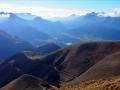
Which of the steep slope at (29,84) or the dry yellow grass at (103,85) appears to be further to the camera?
the steep slope at (29,84)

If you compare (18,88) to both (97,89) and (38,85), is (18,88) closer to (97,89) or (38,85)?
(38,85)

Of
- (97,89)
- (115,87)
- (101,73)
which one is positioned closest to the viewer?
(115,87)

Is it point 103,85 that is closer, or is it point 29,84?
point 103,85

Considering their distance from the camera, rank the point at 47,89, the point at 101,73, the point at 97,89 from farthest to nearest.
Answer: the point at 101,73
the point at 47,89
the point at 97,89

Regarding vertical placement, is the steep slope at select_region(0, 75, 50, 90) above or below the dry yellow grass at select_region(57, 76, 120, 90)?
below

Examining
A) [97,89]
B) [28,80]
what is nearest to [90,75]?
[28,80]

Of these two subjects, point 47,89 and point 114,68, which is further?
point 114,68

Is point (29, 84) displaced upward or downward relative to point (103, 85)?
downward

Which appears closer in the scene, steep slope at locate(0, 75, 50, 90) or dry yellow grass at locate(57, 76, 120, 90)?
dry yellow grass at locate(57, 76, 120, 90)

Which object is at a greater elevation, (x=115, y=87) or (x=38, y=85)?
(x=115, y=87)

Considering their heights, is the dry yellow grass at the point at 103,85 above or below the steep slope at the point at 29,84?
above
